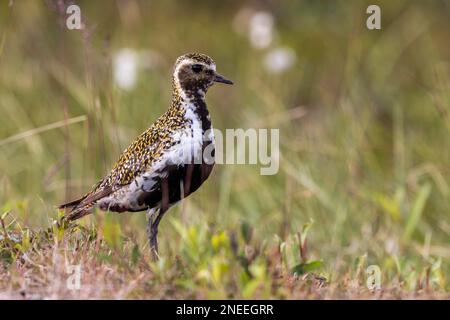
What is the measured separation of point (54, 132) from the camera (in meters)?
9.89

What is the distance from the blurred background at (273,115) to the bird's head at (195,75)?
49 centimetres

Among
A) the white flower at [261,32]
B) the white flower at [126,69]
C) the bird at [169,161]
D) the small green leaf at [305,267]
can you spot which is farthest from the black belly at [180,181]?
the white flower at [261,32]

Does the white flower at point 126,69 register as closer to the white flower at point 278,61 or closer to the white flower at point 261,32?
the white flower at point 278,61

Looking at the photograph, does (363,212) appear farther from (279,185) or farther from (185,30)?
(185,30)

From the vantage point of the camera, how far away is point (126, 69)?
9633 mm

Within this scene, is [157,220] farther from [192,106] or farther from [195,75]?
[195,75]

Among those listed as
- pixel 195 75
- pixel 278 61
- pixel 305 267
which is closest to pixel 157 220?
pixel 195 75

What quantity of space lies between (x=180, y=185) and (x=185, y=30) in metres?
9.55

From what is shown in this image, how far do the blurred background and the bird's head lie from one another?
0.49m

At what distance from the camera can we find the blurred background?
707 cm

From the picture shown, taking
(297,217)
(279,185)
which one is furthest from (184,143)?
(279,185)

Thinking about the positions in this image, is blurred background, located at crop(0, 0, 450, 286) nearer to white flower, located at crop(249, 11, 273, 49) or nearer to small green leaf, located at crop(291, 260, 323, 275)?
white flower, located at crop(249, 11, 273, 49)

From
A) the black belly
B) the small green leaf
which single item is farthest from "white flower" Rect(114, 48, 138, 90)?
the small green leaf

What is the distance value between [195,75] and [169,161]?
2.13ft
